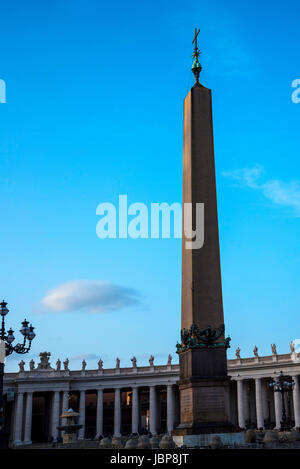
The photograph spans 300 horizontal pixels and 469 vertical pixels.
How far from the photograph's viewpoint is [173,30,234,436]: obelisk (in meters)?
23.5

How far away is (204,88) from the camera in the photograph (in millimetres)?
27906

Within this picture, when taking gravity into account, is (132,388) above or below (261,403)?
above

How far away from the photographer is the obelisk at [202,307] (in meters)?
23.5

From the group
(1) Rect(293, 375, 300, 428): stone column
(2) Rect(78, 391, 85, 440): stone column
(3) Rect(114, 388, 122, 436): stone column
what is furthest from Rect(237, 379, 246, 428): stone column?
(2) Rect(78, 391, 85, 440): stone column

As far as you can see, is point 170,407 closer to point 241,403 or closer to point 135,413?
point 135,413

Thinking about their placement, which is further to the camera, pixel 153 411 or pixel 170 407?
pixel 153 411

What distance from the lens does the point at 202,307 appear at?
2444cm

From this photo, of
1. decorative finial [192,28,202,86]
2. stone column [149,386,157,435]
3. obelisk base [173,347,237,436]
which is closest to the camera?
obelisk base [173,347,237,436]

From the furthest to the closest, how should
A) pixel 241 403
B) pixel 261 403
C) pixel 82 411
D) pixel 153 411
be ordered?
pixel 82 411 < pixel 153 411 < pixel 241 403 < pixel 261 403

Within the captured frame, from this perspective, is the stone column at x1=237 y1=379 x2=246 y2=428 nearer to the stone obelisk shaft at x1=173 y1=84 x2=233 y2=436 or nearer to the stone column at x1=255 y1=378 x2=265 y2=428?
the stone column at x1=255 y1=378 x2=265 y2=428

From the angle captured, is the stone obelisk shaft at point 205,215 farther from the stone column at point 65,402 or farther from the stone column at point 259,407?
the stone column at point 65,402

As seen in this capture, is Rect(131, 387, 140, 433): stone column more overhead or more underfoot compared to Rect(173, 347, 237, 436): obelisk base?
more overhead

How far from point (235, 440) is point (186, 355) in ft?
12.8

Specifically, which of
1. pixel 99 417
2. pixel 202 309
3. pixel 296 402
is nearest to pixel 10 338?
pixel 202 309
